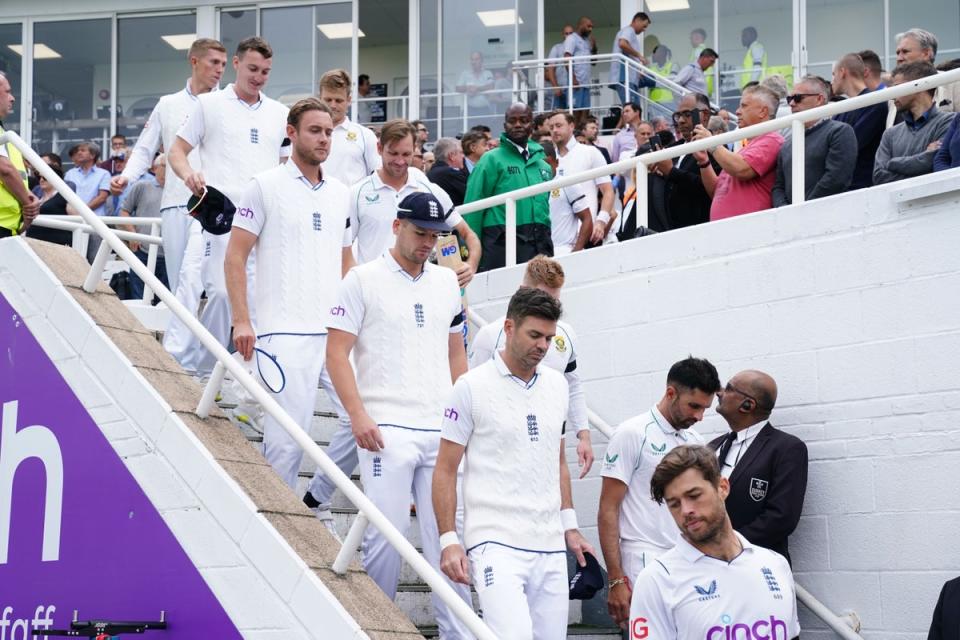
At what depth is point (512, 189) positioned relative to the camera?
1064 cm

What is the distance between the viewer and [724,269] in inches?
329

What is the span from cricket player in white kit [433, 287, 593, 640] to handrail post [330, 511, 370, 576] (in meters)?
0.35

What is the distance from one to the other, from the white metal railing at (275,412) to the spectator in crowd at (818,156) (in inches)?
131

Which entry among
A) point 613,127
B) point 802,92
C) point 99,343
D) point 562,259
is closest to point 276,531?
point 99,343

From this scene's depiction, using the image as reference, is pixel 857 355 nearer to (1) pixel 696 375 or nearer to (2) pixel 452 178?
(1) pixel 696 375

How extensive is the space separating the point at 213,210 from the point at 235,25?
16539 millimetres

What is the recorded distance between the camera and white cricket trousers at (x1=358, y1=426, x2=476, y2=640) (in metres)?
6.46

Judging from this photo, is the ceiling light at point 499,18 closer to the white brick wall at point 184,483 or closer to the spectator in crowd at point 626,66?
the spectator in crowd at point 626,66

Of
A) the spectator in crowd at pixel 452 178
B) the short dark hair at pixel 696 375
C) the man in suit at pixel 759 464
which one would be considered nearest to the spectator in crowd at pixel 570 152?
the spectator in crowd at pixel 452 178

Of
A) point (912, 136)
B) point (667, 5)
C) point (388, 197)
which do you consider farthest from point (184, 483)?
point (667, 5)

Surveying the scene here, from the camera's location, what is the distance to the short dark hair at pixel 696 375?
7.04 metres

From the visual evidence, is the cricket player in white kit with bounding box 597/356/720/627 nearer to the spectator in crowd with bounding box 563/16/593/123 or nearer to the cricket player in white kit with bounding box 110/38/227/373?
the cricket player in white kit with bounding box 110/38/227/373

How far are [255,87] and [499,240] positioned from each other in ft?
8.43

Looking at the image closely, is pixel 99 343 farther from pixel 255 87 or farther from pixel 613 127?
pixel 613 127
